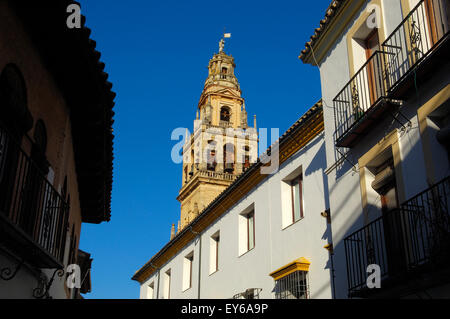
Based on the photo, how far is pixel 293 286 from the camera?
13.8m

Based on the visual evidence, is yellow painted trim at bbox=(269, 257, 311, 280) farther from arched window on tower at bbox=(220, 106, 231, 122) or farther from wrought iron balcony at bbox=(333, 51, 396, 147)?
arched window on tower at bbox=(220, 106, 231, 122)

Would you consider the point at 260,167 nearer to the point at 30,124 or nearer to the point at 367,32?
the point at 367,32

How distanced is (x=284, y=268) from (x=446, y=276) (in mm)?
7050

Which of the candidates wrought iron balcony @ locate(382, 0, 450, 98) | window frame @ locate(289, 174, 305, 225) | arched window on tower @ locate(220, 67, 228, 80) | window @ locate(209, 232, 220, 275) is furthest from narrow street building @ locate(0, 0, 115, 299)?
arched window on tower @ locate(220, 67, 228, 80)

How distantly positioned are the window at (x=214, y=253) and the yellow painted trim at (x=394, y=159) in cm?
1111

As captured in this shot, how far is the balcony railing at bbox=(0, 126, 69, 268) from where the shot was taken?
6.24 metres

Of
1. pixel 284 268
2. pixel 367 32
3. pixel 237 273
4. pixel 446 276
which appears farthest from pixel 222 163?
pixel 446 276

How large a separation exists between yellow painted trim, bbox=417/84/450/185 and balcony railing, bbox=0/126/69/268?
17.3ft

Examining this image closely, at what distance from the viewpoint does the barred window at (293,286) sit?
1336 centimetres

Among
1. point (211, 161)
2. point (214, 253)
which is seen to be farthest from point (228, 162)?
point (214, 253)

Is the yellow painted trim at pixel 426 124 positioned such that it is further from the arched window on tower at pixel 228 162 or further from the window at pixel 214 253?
the arched window on tower at pixel 228 162

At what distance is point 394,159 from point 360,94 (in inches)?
61.4

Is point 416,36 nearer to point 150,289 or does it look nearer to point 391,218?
point 391,218

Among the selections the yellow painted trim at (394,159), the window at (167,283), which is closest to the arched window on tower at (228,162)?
the window at (167,283)
